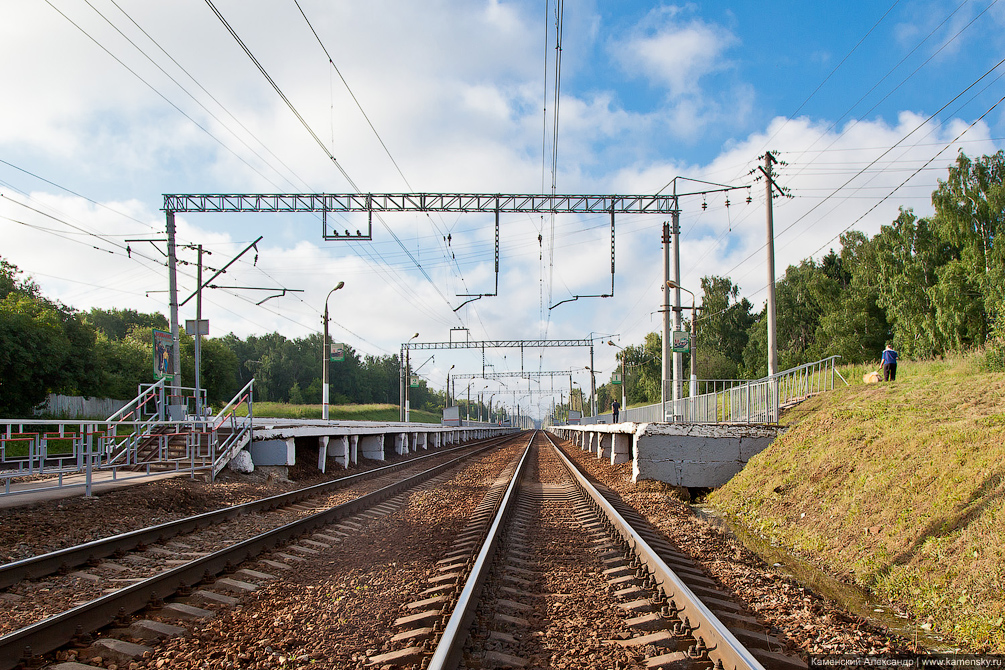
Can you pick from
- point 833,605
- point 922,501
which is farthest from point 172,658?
point 922,501

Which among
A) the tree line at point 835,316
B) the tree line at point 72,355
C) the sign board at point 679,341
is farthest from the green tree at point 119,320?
the sign board at point 679,341

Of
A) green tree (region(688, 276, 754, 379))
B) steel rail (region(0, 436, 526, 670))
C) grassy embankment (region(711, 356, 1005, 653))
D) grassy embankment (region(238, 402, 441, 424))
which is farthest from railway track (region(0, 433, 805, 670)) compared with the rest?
green tree (region(688, 276, 754, 379))

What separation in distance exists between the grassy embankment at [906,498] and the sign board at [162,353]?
16470mm

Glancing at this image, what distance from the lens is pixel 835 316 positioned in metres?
Result: 55.2

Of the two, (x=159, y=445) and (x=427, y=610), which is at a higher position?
(x=159, y=445)

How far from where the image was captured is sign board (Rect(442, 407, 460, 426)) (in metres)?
65.2

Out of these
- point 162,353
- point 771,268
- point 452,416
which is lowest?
point 452,416

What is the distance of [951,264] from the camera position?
131 feet

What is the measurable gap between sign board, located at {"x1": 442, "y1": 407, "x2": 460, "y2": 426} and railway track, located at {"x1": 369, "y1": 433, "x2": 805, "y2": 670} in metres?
57.1

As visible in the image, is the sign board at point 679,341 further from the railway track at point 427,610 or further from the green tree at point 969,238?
the green tree at point 969,238

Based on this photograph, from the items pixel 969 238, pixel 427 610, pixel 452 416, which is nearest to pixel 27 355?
pixel 427 610

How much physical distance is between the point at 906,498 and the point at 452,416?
5985 centimetres

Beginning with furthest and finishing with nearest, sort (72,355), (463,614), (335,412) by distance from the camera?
(335,412)
(72,355)
(463,614)

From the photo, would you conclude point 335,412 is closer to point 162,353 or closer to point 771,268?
point 162,353
